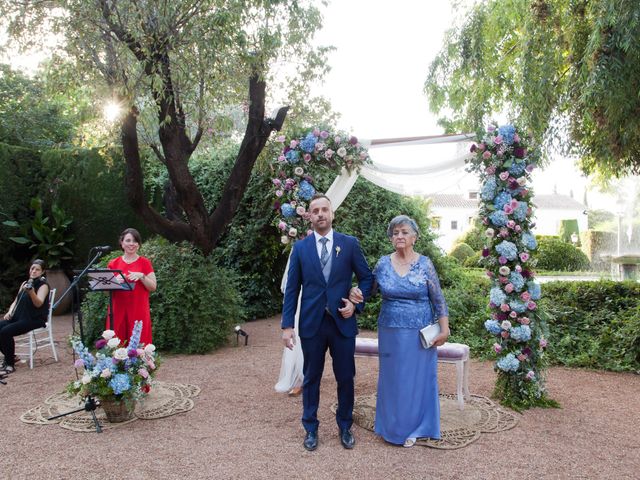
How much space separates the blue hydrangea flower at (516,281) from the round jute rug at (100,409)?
3.18m

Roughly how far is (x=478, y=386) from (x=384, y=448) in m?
2.15

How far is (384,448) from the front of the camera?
402 centimetres

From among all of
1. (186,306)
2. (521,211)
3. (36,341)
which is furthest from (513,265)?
(36,341)

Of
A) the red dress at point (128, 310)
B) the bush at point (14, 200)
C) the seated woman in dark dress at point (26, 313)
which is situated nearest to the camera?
the red dress at point (128, 310)

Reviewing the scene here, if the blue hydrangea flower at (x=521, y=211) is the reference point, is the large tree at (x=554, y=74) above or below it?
above

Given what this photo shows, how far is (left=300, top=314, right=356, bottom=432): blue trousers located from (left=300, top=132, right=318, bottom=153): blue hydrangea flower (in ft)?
8.07

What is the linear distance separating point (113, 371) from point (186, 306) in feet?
10.2

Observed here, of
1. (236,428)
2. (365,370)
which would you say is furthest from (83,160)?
(236,428)

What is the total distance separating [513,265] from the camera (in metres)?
5.16

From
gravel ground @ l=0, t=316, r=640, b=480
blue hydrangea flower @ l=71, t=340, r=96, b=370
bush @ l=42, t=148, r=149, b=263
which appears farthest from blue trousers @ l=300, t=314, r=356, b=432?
bush @ l=42, t=148, r=149, b=263

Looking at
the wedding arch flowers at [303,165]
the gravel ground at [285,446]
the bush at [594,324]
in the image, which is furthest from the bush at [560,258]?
the wedding arch flowers at [303,165]

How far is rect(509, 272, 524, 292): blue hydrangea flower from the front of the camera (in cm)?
505

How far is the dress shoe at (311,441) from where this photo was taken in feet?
13.0

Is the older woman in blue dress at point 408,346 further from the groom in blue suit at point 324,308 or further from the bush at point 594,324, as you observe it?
the bush at point 594,324
